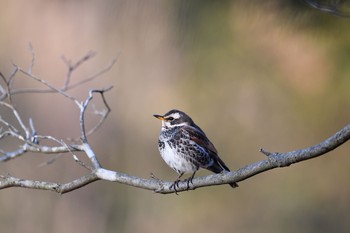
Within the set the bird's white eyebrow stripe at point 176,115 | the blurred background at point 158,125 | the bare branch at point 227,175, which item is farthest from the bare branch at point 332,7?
the blurred background at point 158,125

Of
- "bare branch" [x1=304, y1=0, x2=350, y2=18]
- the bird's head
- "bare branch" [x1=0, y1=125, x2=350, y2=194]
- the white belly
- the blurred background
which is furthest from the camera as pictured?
the blurred background

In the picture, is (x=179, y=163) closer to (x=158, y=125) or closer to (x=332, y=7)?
(x=332, y=7)

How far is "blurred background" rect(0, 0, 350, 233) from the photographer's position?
7.30 meters

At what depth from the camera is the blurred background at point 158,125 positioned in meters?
7.30

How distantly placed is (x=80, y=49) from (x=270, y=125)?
8.34ft

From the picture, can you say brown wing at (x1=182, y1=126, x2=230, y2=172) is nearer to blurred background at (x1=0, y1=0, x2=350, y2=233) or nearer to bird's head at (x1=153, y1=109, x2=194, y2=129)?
bird's head at (x1=153, y1=109, x2=194, y2=129)

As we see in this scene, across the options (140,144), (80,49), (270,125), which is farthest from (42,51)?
(270,125)

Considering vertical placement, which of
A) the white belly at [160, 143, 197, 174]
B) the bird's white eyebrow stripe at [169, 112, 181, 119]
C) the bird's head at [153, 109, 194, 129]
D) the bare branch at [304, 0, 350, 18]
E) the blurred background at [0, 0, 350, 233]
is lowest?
the blurred background at [0, 0, 350, 233]

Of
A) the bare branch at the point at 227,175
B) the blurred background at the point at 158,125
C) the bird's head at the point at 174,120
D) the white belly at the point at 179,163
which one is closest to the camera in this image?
the bare branch at the point at 227,175

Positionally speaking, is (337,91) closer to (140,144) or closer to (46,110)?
(140,144)

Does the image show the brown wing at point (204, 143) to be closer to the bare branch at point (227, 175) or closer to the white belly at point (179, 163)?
the white belly at point (179, 163)

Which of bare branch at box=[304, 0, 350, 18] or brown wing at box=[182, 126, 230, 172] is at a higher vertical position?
bare branch at box=[304, 0, 350, 18]

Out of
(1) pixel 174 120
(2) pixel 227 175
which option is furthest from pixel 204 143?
(2) pixel 227 175

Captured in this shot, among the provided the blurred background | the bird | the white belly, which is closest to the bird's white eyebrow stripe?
the bird
